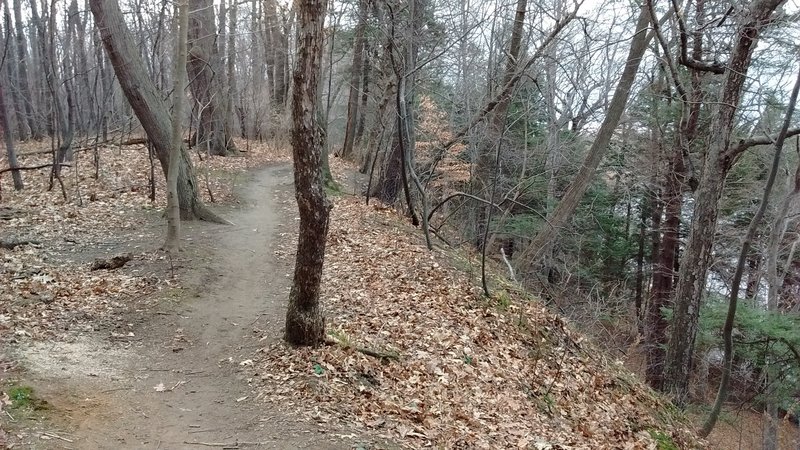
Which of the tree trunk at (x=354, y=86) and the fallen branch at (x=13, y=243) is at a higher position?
the tree trunk at (x=354, y=86)

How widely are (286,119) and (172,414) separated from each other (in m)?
19.0

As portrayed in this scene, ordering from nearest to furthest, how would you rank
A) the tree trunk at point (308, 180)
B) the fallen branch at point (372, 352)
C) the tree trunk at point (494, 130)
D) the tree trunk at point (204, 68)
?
the tree trunk at point (308, 180), the fallen branch at point (372, 352), the tree trunk at point (494, 130), the tree trunk at point (204, 68)

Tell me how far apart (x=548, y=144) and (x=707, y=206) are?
27.2 feet

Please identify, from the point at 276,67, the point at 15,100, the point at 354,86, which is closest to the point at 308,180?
the point at 354,86

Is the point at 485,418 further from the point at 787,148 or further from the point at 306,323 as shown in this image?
the point at 787,148

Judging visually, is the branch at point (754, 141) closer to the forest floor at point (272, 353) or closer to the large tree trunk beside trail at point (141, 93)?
the forest floor at point (272, 353)

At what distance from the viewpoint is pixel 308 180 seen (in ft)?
16.5

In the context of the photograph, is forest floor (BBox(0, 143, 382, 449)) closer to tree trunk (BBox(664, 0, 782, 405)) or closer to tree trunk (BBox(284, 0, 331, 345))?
tree trunk (BBox(284, 0, 331, 345))

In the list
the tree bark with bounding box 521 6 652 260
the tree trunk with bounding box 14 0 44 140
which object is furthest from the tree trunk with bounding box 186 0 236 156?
the tree bark with bounding box 521 6 652 260

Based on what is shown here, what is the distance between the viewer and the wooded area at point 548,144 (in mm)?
7633

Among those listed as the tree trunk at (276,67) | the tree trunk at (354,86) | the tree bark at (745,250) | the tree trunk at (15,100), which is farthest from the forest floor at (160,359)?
the tree trunk at (276,67)

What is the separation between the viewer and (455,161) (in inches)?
643

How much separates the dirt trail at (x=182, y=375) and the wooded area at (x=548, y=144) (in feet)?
3.03

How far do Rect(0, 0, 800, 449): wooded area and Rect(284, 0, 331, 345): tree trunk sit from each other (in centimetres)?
2
